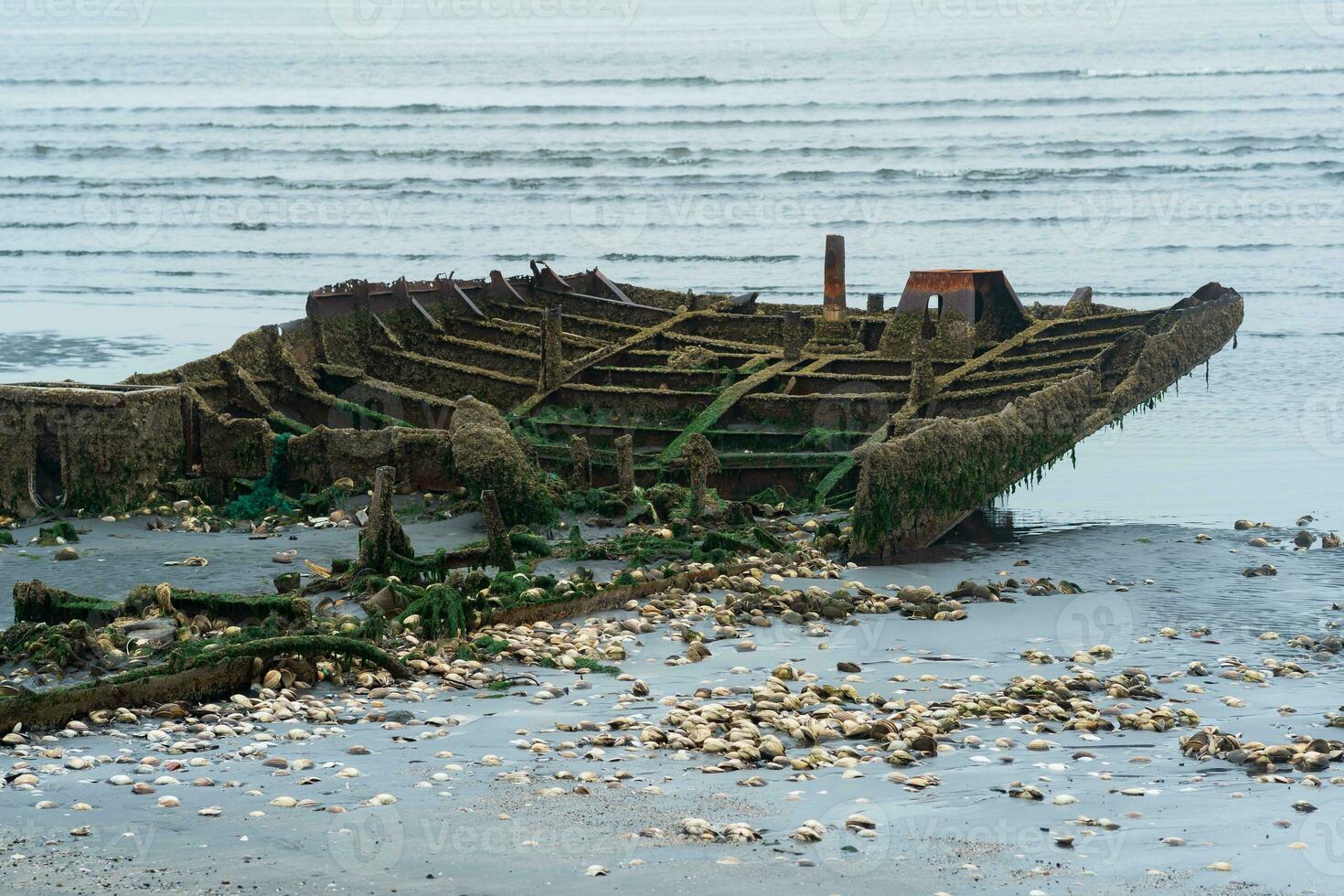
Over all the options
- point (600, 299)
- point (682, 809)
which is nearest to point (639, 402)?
point (600, 299)

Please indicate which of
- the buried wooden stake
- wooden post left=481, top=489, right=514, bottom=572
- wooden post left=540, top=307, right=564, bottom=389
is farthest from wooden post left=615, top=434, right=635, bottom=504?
the buried wooden stake

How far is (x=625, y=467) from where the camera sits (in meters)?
19.2

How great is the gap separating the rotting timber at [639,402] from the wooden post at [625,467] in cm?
3

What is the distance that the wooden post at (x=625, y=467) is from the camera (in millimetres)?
19078

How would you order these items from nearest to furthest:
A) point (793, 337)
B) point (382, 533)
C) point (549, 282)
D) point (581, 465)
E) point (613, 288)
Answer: point (382, 533) → point (581, 465) → point (793, 337) → point (549, 282) → point (613, 288)

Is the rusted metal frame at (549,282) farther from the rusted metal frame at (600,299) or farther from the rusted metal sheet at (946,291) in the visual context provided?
the rusted metal sheet at (946,291)

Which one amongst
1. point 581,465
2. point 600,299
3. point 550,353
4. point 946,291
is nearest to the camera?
point 581,465

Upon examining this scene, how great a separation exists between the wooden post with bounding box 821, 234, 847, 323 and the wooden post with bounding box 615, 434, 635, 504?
578 centimetres

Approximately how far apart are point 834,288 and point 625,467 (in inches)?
250

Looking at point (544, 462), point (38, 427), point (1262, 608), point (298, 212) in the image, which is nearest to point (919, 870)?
point (1262, 608)

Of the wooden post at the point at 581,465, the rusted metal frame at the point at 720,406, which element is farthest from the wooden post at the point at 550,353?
the wooden post at the point at 581,465

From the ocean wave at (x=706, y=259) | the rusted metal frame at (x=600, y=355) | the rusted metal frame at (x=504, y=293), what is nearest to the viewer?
the rusted metal frame at (x=600, y=355)

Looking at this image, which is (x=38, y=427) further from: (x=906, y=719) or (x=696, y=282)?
(x=696, y=282)

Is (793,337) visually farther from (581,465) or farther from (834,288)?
(581,465)
